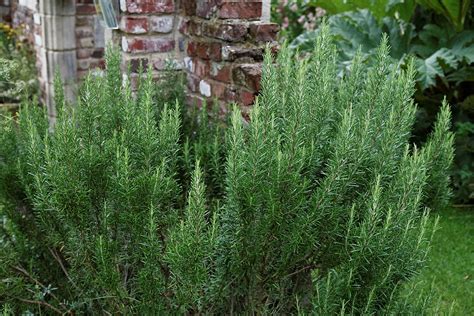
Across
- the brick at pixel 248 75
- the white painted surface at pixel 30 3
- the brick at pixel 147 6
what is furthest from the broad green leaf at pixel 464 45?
the white painted surface at pixel 30 3

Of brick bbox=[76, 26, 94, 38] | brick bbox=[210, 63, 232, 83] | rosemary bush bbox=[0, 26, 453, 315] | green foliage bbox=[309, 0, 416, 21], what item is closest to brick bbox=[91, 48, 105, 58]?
brick bbox=[76, 26, 94, 38]

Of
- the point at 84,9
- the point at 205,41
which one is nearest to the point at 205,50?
the point at 205,41

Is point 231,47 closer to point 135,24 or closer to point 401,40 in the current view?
point 135,24

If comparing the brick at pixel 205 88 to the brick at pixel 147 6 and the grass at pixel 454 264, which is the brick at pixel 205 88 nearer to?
the brick at pixel 147 6

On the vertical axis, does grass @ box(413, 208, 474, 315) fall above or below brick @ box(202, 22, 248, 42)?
below

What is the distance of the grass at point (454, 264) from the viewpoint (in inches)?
Result: 147

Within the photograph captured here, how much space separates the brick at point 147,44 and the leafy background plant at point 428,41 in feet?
6.60

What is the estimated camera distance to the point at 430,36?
5688 mm

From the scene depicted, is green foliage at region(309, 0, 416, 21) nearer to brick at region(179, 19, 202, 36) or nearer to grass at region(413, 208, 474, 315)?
grass at region(413, 208, 474, 315)

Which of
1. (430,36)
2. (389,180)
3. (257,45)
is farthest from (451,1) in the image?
(389,180)

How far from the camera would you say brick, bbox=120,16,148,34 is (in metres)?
3.52

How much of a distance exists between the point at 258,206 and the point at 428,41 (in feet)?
14.3

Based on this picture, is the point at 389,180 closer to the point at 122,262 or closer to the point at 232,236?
the point at 232,236

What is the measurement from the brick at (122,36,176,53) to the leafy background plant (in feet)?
6.60
